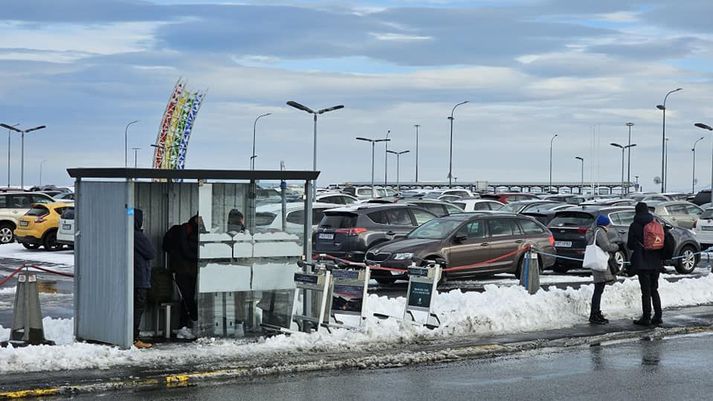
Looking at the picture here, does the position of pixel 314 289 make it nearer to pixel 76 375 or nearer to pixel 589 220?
pixel 76 375

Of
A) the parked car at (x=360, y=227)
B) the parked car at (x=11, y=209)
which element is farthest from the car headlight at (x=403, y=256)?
the parked car at (x=11, y=209)

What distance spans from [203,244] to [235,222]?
53 cm

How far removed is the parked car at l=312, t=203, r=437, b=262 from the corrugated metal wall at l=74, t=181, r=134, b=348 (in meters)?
11.6

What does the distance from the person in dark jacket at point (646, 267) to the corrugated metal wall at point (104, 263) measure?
7485 mm

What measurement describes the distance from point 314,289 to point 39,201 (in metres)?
25.2

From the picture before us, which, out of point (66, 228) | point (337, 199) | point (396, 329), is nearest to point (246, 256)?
point (396, 329)

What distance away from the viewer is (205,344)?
12844 millimetres

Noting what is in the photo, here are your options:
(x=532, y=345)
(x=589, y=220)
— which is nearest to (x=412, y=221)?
(x=589, y=220)

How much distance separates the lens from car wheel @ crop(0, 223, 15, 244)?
36375 millimetres

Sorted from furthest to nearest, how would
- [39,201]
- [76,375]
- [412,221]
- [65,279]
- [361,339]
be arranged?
[39,201] → [412,221] → [65,279] → [361,339] → [76,375]

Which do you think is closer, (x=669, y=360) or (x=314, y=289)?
(x=669, y=360)

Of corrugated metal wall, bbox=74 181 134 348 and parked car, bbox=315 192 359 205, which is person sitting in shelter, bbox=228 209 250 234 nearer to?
corrugated metal wall, bbox=74 181 134 348

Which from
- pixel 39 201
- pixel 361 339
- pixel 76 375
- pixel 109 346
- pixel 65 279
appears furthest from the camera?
pixel 39 201

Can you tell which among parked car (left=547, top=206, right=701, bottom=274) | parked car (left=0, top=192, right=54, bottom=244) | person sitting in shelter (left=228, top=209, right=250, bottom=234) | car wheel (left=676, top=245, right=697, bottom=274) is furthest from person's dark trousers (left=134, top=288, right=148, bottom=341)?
parked car (left=0, top=192, right=54, bottom=244)
